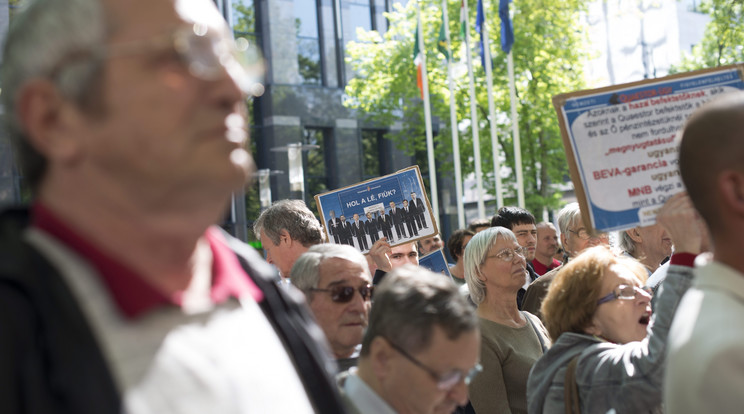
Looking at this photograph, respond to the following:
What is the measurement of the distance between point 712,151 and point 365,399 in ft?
4.17

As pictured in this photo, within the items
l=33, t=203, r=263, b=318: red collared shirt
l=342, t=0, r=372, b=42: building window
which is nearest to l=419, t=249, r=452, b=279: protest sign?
l=33, t=203, r=263, b=318: red collared shirt

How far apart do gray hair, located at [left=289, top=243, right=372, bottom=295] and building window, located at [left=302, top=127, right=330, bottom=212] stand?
23526 mm

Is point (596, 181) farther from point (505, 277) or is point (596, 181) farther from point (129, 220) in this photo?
point (129, 220)

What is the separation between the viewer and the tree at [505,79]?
25.2 meters

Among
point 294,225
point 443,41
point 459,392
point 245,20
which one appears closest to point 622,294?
point 459,392

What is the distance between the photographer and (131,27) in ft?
4.95

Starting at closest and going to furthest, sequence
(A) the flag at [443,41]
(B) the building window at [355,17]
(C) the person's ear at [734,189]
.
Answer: (C) the person's ear at [734,189] → (A) the flag at [443,41] → (B) the building window at [355,17]

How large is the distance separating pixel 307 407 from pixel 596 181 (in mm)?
2488

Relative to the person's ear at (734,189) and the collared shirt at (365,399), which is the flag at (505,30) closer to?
the collared shirt at (365,399)

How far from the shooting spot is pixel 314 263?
12.4 ft

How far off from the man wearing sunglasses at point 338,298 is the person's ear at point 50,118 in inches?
91.1

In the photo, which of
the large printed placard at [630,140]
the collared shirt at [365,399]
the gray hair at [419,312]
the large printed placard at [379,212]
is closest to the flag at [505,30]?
the large printed placard at [379,212]

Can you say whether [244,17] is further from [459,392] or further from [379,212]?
[459,392]

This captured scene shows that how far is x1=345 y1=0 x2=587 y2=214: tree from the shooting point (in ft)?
82.7
